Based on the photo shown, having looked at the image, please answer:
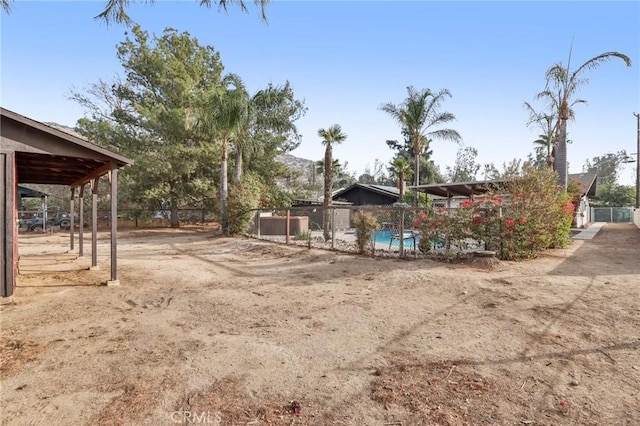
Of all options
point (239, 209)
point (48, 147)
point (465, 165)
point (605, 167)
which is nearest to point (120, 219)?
point (239, 209)

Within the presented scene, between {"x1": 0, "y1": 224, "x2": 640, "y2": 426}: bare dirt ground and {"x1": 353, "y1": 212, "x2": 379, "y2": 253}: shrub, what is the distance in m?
2.88

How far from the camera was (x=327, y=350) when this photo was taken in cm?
352

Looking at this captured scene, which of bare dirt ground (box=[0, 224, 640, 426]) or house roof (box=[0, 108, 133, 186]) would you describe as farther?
house roof (box=[0, 108, 133, 186])

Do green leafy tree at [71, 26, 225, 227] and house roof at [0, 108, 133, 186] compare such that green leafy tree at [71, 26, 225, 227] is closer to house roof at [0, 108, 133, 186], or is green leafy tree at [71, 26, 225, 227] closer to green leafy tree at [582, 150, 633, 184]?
house roof at [0, 108, 133, 186]

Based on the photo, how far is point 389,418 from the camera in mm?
2348

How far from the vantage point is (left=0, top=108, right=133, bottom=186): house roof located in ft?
16.5

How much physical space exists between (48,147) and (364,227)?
728 cm

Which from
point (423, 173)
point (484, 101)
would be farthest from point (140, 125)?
point (423, 173)

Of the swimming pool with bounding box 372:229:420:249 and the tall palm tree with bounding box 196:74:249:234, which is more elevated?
the tall palm tree with bounding box 196:74:249:234

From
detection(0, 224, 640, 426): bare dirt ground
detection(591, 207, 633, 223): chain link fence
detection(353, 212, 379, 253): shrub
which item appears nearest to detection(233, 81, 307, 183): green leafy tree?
detection(353, 212, 379, 253): shrub

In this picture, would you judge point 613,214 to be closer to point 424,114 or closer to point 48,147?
point 424,114

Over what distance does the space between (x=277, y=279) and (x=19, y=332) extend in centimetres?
409

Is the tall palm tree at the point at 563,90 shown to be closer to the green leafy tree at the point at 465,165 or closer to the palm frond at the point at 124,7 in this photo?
the palm frond at the point at 124,7

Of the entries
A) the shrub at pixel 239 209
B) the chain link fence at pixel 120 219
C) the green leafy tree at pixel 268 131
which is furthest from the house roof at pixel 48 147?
the chain link fence at pixel 120 219
